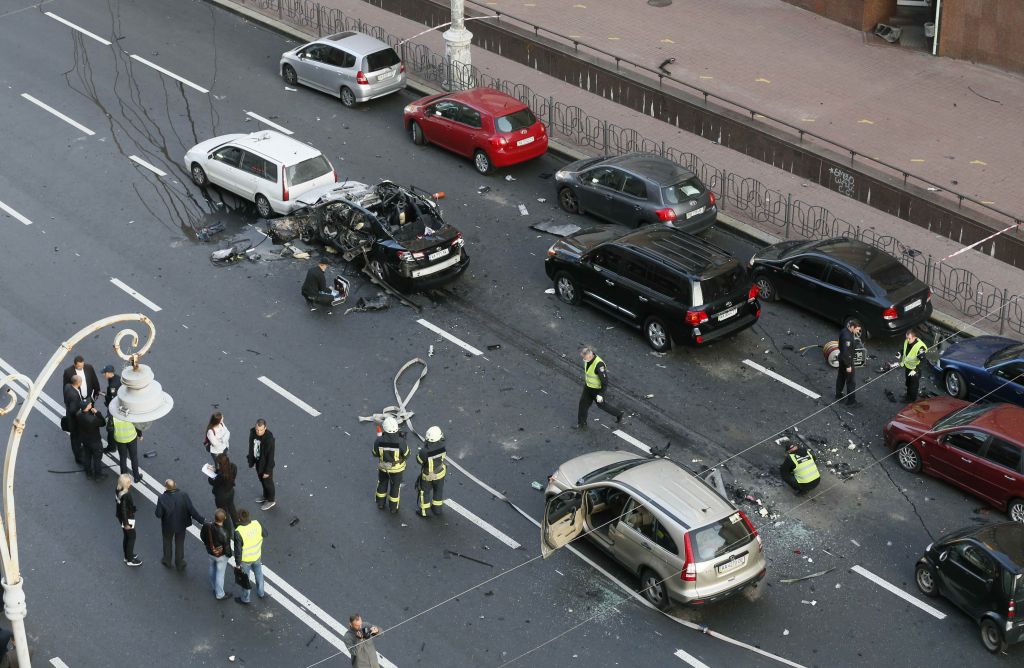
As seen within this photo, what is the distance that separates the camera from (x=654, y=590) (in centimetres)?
1902

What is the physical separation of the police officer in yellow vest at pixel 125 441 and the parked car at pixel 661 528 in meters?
A: 5.92

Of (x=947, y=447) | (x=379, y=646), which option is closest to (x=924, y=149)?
(x=947, y=447)

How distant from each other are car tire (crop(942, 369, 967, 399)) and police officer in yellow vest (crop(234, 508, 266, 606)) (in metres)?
11.1

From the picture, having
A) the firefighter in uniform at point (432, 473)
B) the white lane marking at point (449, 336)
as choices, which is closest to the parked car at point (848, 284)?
the white lane marking at point (449, 336)

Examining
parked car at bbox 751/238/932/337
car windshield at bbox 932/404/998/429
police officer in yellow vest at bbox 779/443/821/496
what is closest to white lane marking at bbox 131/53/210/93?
parked car at bbox 751/238/932/337

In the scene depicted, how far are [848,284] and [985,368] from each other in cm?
299

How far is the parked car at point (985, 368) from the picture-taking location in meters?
22.5

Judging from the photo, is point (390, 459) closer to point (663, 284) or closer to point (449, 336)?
point (449, 336)

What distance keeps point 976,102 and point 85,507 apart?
2275 cm

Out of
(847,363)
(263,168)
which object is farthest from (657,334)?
(263,168)

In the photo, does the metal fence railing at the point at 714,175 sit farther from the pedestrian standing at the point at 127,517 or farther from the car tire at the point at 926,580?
the pedestrian standing at the point at 127,517

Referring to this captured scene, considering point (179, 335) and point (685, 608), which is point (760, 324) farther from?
point (179, 335)

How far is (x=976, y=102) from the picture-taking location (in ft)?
112

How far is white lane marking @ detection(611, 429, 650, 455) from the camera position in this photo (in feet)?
73.3
